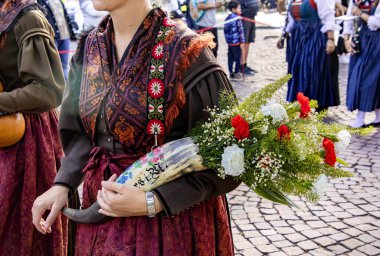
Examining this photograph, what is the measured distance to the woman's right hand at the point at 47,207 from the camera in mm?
2068

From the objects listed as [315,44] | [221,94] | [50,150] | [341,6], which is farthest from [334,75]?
[221,94]

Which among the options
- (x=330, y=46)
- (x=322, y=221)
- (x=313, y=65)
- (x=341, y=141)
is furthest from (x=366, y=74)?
(x=341, y=141)

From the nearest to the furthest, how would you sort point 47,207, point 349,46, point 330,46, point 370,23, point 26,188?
point 47,207 < point 26,188 < point 370,23 < point 349,46 < point 330,46

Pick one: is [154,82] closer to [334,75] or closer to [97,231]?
[97,231]

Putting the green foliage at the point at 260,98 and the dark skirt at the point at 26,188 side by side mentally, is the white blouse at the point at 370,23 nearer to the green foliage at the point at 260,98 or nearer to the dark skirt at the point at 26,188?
the dark skirt at the point at 26,188

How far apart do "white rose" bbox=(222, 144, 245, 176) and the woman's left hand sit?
300 mm

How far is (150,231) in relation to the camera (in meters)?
1.89

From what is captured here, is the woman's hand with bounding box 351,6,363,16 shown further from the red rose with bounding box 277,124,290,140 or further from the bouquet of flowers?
the red rose with bounding box 277,124,290,140

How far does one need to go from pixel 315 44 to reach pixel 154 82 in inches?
222

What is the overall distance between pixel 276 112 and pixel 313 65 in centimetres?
569

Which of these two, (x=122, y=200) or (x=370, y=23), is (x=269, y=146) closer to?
(x=122, y=200)

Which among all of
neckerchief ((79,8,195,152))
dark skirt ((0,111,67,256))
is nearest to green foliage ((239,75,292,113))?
neckerchief ((79,8,195,152))

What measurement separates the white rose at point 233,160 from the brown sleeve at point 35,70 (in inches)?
55.2

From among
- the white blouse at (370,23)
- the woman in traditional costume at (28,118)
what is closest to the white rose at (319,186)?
the woman in traditional costume at (28,118)
